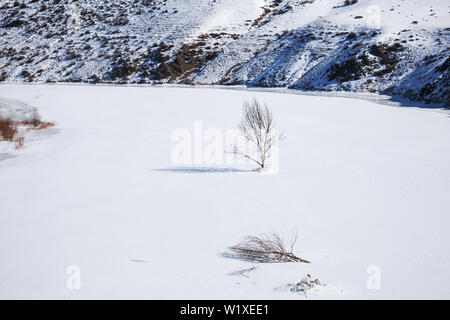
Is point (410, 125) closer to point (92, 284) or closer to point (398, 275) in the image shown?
point (398, 275)

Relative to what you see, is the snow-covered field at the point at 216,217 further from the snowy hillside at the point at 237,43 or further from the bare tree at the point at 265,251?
the snowy hillside at the point at 237,43

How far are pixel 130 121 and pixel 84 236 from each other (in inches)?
486

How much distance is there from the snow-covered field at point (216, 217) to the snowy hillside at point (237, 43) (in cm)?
1682

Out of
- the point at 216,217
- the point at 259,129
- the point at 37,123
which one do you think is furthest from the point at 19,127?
the point at 216,217

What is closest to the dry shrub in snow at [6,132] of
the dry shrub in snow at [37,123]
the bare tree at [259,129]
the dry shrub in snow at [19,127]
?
the dry shrub in snow at [19,127]

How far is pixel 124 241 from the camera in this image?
554cm

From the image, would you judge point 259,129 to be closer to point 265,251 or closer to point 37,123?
point 265,251

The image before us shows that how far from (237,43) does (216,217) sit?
4658 centimetres

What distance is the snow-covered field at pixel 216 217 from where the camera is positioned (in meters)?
4.43

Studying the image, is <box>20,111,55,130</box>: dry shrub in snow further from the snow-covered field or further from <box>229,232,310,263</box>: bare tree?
<box>229,232,310,263</box>: bare tree

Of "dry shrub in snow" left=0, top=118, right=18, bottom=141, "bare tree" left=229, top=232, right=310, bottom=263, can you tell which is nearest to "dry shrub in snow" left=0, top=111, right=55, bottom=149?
"dry shrub in snow" left=0, top=118, right=18, bottom=141

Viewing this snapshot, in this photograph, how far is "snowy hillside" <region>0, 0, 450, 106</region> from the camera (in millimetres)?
33062
